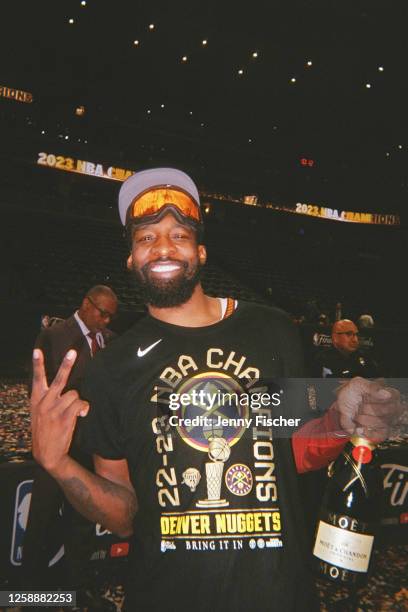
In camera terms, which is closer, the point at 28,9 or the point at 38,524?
the point at 38,524

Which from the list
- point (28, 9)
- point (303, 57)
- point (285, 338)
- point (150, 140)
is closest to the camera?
point (285, 338)

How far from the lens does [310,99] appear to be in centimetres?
2208

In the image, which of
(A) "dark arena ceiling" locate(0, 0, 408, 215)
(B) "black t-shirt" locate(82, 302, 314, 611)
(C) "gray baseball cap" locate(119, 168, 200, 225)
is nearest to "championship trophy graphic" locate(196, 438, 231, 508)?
(B) "black t-shirt" locate(82, 302, 314, 611)

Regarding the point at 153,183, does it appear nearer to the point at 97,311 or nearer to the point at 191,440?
the point at 191,440

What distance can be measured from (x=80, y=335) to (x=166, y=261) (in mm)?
2725

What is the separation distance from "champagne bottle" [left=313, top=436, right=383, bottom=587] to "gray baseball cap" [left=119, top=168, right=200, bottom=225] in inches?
55.2

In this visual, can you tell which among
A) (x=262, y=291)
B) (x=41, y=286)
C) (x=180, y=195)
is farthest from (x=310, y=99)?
(x=180, y=195)

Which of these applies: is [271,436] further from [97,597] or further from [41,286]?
[41,286]

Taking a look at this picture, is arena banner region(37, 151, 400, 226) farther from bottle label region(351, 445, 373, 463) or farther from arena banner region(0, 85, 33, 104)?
bottle label region(351, 445, 373, 463)

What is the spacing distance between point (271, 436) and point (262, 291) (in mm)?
17322

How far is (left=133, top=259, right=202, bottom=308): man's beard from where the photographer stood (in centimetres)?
182

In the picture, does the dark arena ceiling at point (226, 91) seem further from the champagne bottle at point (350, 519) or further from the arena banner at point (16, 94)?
the champagne bottle at point (350, 519)

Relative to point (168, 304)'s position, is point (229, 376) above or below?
below

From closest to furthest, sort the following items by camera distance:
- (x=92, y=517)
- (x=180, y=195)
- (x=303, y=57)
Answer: (x=92, y=517), (x=180, y=195), (x=303, y=57)
